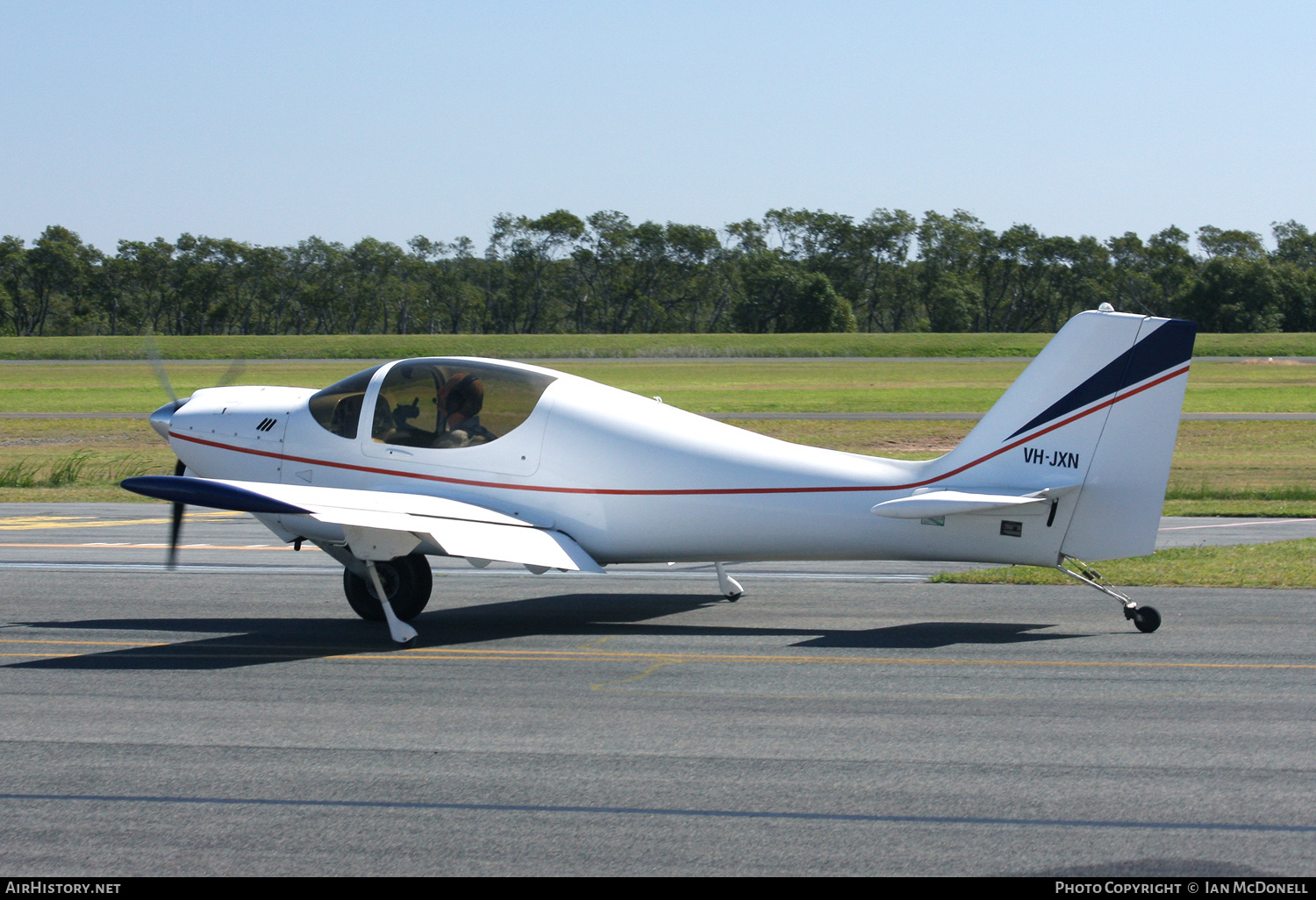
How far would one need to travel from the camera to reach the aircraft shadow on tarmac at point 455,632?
31.0 ft

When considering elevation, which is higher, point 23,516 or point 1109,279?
point 1109,279

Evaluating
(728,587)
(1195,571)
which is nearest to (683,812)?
(728,587)

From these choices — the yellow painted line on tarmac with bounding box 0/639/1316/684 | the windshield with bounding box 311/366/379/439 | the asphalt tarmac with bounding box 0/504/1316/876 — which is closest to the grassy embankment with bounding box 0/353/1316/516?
the asphalt tarmac with bounding box 0/504/1316/876

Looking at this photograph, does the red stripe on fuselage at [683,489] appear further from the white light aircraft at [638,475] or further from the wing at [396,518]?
the wing at [396,518]

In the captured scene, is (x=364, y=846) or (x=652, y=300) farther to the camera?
(x=652, y=300)

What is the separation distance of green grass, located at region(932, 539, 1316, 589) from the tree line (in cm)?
11414

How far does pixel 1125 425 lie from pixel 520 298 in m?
128

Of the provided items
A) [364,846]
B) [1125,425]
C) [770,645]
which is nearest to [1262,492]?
[1125,425]

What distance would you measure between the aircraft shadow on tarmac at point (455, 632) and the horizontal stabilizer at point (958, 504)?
1.09 m

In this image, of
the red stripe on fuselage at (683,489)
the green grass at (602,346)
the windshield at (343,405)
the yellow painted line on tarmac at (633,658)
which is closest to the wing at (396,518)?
the red stripe on fuselage at (683,489)

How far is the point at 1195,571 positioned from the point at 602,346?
79.3 meters
